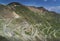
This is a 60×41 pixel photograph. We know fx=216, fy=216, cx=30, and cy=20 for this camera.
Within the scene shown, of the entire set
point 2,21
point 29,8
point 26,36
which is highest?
point 29,8

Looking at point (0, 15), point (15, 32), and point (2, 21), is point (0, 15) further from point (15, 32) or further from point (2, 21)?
point (15, 32)

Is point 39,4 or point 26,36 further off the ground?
point 39,4

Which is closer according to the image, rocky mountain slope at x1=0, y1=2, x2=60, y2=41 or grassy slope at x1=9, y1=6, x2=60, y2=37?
rocky mountain slope at x1=0, y1=2, x2=60, y2=41

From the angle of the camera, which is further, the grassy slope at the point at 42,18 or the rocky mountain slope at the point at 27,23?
the grassy slope at the point at 42,18

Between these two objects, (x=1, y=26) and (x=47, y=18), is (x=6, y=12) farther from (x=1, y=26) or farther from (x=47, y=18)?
(x=47, y=18)

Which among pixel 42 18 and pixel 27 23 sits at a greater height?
pixel 42 18

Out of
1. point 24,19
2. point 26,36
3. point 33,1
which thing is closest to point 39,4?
point 33,1
